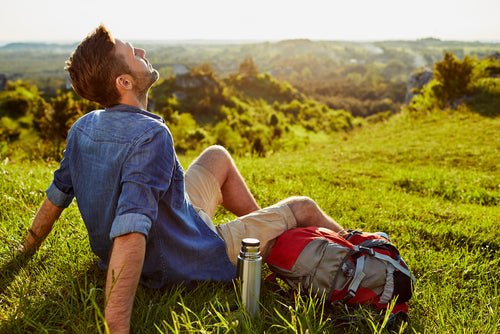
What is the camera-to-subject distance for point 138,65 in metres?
1.77

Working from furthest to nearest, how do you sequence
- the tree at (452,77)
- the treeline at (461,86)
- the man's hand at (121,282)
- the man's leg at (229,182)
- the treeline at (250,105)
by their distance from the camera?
the tree at (452,77)
the treeline at (461,86)
the treeline at (250,105)
the man's leg at (229,182)
the man's hand at (121,282)

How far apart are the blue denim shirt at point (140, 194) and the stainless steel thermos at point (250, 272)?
0.90 feet

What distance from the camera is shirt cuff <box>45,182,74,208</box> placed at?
6.97 ft

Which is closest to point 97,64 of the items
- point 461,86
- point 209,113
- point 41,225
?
point 41,225

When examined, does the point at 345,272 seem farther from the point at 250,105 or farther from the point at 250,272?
the point at 250,105

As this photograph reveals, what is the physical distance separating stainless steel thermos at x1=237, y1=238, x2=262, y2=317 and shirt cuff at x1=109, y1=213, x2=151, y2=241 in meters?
Result: 0.54

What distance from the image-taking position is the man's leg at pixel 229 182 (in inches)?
110

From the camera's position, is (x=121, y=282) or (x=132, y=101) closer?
(x=121, y=282)

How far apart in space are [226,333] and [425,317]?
1.27 metres

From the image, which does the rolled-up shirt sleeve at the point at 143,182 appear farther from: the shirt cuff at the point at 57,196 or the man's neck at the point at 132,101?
the shirt cuff at the point at 57,196

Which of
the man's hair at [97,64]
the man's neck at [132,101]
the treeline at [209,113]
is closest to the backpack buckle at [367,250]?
the man's neck at [132,101]

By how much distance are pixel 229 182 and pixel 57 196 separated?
1.19 metres

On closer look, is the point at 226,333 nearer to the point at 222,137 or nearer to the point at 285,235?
the point at 285,235

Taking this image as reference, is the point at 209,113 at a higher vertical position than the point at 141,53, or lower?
lower
